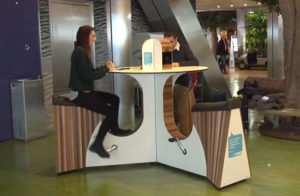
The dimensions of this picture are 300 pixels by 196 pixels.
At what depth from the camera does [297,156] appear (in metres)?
5.55

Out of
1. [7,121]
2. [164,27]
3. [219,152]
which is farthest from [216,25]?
[219,152]

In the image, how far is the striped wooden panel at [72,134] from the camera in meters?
4.90

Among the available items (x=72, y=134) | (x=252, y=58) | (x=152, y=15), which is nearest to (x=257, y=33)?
(x=252, y=58)

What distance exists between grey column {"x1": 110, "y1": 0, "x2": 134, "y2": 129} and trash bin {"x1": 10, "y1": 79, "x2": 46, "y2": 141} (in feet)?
4.89

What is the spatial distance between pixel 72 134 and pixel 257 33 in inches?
760

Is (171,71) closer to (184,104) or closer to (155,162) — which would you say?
(184,104)

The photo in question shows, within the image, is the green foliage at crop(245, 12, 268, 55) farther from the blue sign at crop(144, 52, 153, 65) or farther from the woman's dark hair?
the woman's dark hair

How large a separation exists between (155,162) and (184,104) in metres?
0.81

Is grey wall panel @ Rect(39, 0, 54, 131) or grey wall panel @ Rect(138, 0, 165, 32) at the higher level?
grey wall panel @ Rect(138, 0, 165, 32)

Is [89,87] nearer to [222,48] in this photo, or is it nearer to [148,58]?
[148,58]

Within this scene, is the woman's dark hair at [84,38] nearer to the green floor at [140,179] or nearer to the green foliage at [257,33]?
the green floor at [140,179]

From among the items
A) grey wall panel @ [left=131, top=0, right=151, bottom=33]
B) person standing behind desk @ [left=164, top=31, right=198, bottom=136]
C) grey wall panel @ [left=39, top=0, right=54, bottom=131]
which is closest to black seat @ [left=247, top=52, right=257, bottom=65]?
grey wall panel @ [left=131, top=0, right=151, bottom=33]

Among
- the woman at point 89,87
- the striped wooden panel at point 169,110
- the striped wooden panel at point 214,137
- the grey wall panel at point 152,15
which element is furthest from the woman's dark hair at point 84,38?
the grey wall panel at point 152,15

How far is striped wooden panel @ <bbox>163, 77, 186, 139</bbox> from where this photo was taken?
5.14 metres
